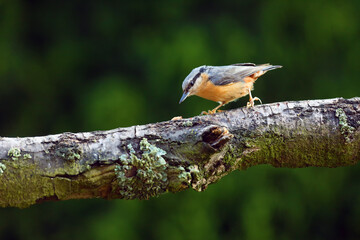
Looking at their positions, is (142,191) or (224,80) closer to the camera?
(142,191)

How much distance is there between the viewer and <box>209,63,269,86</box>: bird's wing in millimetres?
2673

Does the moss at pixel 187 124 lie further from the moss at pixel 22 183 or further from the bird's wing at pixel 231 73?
the bird's wing at pixel 231 73

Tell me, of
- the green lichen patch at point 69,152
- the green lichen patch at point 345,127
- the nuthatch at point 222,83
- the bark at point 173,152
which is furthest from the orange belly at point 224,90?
the green lichen patch at point 69,152

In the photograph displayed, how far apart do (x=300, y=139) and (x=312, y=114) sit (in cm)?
12

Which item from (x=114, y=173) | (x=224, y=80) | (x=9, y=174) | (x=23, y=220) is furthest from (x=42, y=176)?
(x=23, y=220)

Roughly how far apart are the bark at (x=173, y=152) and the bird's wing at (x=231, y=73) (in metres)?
0.65

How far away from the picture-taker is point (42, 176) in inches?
70.2

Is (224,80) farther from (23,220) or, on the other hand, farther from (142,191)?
(23,220)

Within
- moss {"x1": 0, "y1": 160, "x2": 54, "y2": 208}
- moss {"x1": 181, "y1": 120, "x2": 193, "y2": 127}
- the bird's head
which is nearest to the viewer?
moss {"x1": 0, "y1": 160, "x2": 54, "y2": 208}

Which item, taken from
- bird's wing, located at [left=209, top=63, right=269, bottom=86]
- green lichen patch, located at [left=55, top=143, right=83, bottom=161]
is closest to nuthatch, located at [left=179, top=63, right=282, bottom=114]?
bird's wing, located at [left=209, top=63, right=269, bottom=86]

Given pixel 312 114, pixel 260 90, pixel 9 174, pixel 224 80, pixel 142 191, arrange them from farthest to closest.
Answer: pixel 260 90 → pixel 224 80 → pixel 312 114 → pixel 142 191 → pixel 9 174

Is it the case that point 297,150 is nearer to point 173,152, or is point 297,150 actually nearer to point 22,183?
point 173,152

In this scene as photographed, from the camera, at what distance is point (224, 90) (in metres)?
2.67

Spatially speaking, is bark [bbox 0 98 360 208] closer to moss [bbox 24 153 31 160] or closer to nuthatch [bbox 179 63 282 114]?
moss [bbox 24 153 31 160]
